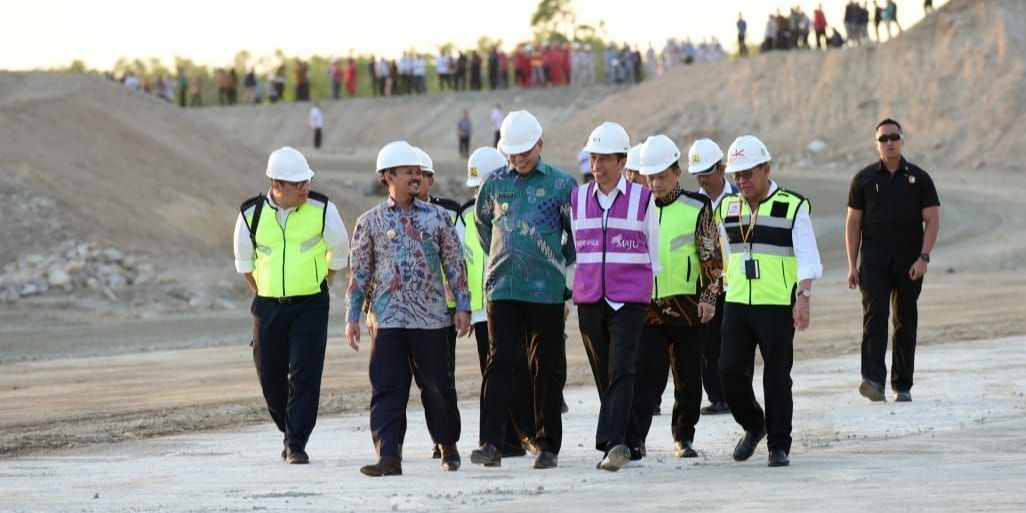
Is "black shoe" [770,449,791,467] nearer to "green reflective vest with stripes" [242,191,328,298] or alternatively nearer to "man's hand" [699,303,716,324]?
"man's hand" [699,303,716,324]

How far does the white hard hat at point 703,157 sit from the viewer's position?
1361 cm

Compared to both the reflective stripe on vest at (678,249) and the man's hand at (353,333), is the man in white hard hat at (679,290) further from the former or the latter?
the man's hand at (353,333)

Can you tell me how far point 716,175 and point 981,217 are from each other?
28.6m

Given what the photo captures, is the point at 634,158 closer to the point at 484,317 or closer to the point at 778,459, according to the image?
the point at 484,317

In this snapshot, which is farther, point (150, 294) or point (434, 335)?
point (150, 294)

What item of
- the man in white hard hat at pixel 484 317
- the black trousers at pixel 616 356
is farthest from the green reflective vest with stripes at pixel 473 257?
the black trousers at pixel 616 356

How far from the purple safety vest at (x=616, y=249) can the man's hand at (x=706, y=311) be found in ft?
1.72

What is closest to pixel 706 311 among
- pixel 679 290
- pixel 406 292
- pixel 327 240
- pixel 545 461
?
pixel 679 290

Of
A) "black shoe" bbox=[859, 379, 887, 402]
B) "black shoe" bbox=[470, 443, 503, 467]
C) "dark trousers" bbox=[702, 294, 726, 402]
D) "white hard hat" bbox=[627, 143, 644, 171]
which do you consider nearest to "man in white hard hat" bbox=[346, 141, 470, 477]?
"black shoe" bbox=[470, 443, 503, 467]

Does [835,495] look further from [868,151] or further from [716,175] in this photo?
[868,151]

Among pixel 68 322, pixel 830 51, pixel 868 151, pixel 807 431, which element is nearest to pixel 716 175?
pixel 807 431

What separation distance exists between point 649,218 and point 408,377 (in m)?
1.66

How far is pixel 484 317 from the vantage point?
1289cm

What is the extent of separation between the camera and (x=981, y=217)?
4141cm
